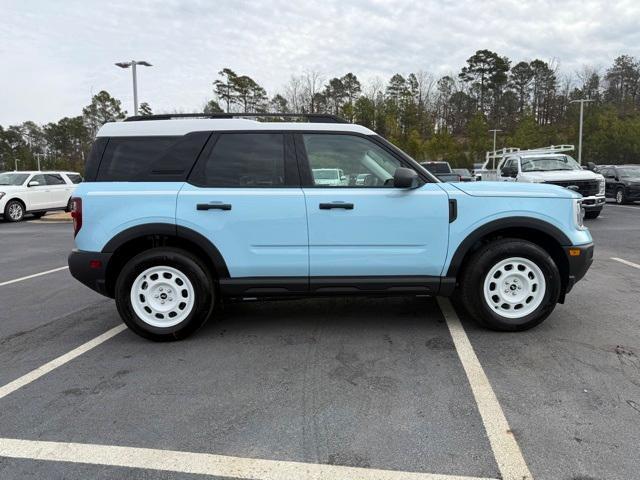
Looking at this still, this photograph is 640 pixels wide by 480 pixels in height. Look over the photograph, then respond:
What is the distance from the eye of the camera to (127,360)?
167 inches

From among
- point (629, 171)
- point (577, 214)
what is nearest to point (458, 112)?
point (629, 171)

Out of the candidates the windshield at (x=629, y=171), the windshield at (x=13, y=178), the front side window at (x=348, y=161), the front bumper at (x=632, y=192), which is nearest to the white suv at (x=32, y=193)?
the windshield at (x=13, y=178)

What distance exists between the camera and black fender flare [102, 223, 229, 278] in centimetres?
446

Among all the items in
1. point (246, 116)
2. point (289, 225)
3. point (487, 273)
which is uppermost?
point (246, 116)

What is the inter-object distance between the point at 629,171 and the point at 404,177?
20734 millimetres

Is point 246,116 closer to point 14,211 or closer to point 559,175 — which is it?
point 559,175

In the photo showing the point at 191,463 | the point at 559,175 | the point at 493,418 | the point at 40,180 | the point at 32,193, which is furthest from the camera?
the point at 40,180

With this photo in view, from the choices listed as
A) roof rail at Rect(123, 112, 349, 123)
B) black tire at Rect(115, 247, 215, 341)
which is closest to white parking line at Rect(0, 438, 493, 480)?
black tire at Rect(115, 247, 215, 341)

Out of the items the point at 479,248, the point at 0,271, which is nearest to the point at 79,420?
the point at 479,248

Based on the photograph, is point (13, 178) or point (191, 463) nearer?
point (191, 463)

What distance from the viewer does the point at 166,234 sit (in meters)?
4.48

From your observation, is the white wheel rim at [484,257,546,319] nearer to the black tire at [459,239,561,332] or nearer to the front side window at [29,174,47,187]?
the black tire at [459,239,561,332]

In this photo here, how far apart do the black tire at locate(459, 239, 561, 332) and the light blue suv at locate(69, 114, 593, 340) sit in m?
0.01

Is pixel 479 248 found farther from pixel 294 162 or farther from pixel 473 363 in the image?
pixel 294 162
